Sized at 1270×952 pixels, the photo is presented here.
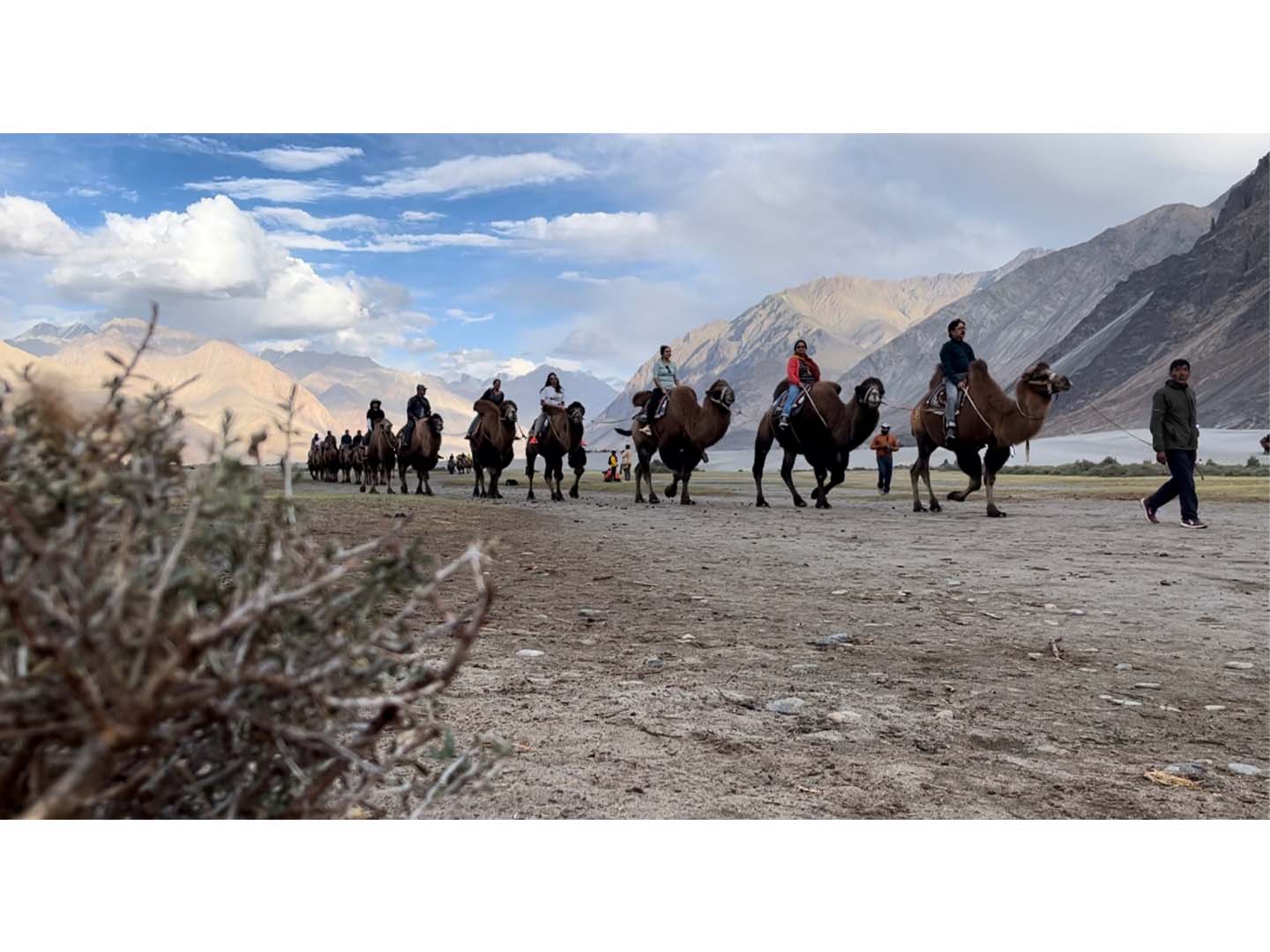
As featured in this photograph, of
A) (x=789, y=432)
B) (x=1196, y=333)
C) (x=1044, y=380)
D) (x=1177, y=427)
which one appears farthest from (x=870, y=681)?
(x=1196, y=333)

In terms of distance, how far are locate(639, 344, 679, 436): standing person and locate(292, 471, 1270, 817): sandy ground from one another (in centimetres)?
875

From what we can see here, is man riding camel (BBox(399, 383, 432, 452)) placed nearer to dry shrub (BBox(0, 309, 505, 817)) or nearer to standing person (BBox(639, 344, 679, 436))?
standing person (BBox(639, 344, 679, 436))

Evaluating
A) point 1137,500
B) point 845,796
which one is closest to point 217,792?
point 845,796

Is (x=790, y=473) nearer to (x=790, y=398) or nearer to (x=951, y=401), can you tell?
(x=790, y=398)

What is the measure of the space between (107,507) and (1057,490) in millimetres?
26317

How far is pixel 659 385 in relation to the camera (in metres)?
20.4

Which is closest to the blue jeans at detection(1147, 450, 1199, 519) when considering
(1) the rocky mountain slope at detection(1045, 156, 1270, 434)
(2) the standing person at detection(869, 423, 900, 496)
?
(2) the standing person at detection(869, 423, 900, 496)

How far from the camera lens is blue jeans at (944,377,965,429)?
54.0 feet

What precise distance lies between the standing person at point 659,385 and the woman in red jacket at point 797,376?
8.82ft

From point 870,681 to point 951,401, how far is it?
40.5 feet

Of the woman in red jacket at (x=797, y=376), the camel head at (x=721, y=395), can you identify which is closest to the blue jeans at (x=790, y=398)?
the woman in red jacket at (x=797, y=376)

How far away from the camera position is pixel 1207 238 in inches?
5595

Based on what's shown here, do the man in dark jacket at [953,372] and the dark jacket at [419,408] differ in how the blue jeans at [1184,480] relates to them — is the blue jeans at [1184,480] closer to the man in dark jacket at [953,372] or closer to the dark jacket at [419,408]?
the man in dark jacket at [953,372]

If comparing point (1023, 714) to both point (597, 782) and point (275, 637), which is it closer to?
point (597, 782)
